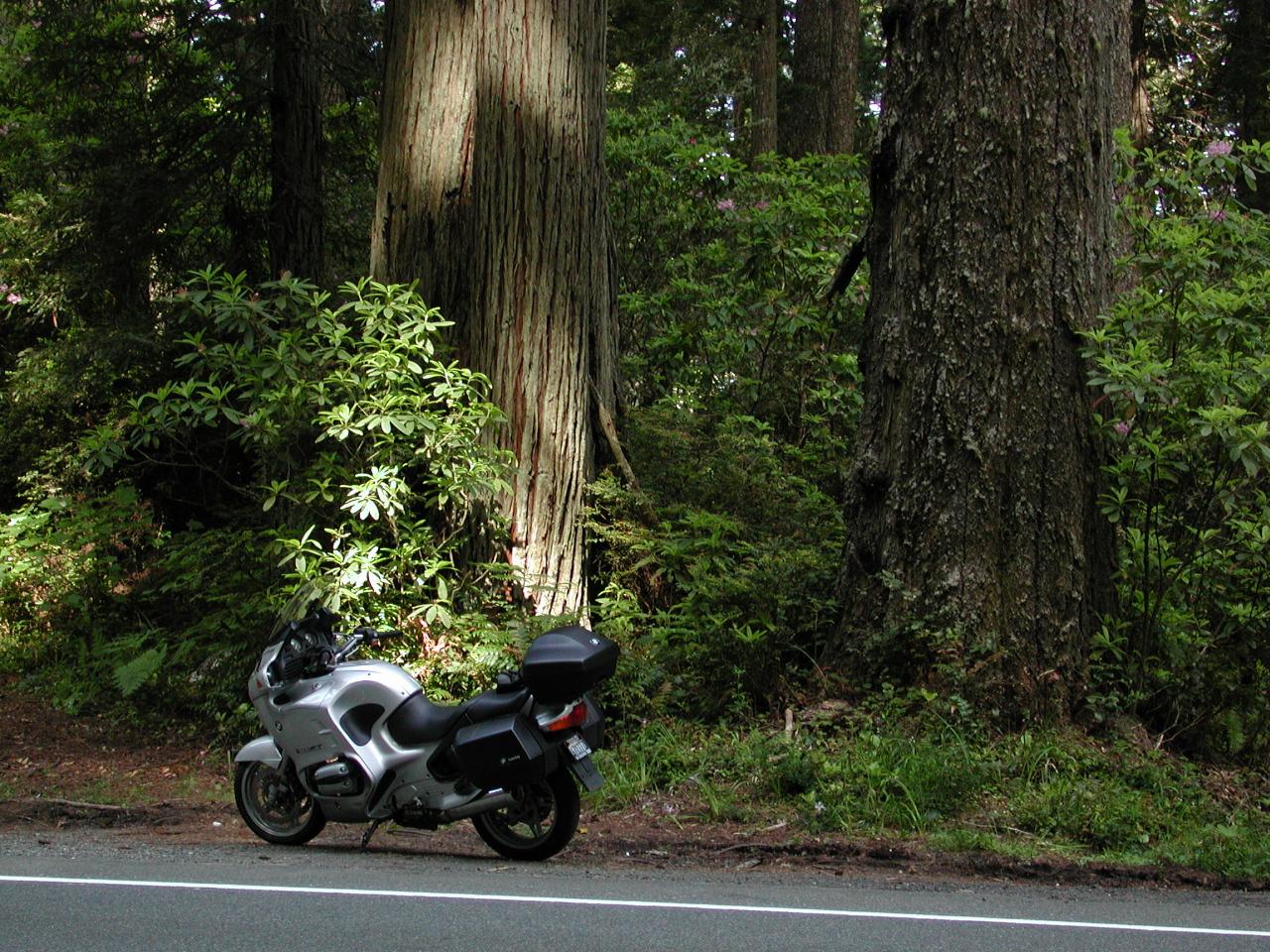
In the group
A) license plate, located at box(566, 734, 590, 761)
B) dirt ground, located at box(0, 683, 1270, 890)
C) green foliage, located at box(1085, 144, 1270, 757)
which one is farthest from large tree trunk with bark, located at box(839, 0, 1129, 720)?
license plate, located at box(566, 734, 590, 761)

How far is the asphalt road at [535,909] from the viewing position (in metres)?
5.38

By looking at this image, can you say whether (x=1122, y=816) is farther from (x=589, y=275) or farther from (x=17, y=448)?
(x=17, y=448)

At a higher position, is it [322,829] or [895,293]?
[895,293]

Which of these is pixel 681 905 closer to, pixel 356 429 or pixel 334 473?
pixel 356 429

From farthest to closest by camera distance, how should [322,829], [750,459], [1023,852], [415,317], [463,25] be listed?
[750,459] → [463,25] → [415,317] → [322,829] → [1023,852]

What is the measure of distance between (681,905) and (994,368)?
14.5 ft

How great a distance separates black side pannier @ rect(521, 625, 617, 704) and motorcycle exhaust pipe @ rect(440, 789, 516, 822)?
1.94 ft

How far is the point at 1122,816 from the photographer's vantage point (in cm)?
737

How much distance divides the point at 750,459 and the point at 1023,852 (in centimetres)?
506

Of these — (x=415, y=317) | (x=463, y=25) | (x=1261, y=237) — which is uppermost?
(x=463, y=25)

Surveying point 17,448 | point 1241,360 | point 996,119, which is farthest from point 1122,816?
point 17,448

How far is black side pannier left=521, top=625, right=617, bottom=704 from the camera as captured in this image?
646 centimetres

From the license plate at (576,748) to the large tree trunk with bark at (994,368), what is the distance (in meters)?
2.93

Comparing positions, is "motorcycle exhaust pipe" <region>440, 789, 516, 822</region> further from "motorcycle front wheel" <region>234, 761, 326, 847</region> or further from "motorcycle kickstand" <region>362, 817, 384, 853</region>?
"motorcycle front wheel" <region>234, 761, 326, 847</region>
